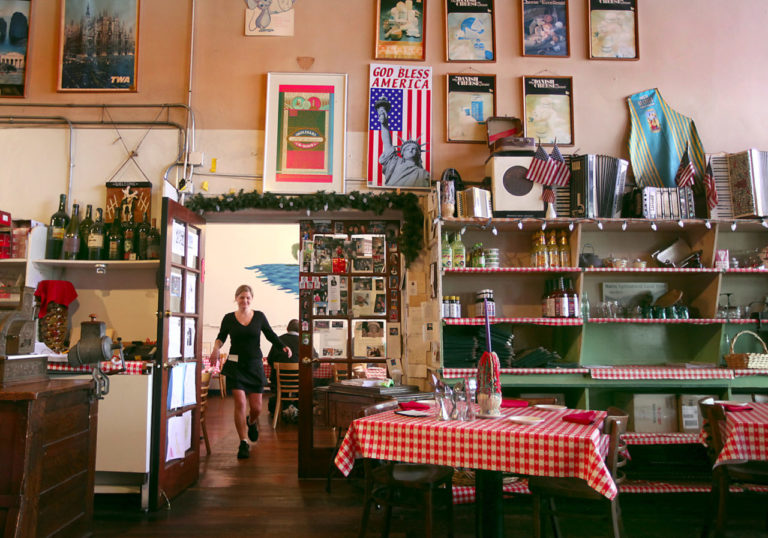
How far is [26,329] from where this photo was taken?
3084 millimetres

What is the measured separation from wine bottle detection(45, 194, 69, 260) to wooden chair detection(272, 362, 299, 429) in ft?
10.5

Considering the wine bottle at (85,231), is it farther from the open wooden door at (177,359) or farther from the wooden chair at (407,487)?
the wooden chair at (407,487)

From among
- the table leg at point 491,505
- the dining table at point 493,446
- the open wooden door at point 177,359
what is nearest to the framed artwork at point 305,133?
the open wooden door at point 177,359

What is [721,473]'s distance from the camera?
128 inches

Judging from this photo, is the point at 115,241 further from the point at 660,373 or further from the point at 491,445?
the point at 660,373

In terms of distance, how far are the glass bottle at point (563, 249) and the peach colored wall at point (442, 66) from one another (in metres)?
0.91

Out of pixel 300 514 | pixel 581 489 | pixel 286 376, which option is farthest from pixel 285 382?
pixel 581 489

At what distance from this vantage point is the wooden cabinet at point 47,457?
268 cm

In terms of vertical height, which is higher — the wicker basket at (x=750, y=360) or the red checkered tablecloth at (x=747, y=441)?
the wicker basket at (x=750, y=360)

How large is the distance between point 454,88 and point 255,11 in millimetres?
1931

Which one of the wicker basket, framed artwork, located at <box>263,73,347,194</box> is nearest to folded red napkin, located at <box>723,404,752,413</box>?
the wicker basket


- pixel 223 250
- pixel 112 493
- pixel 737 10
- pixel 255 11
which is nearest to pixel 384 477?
pixel 112 493

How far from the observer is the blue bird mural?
465 inches

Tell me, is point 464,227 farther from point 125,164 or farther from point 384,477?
point 125,164
